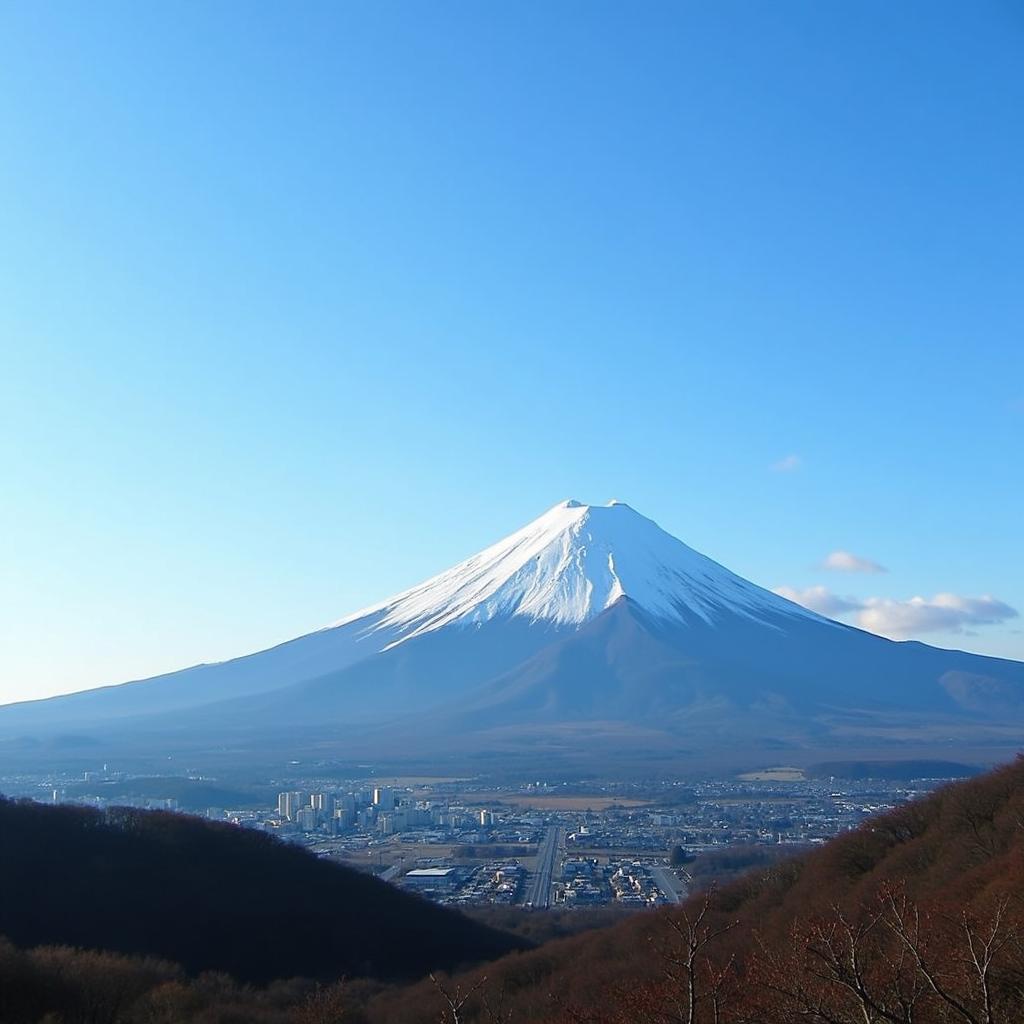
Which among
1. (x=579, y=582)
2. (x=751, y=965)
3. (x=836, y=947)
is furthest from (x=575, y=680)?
(x=836, y=947)

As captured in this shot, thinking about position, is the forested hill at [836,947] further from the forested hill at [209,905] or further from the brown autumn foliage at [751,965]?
the forested hill at [209,905]

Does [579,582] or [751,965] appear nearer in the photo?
[751,965]

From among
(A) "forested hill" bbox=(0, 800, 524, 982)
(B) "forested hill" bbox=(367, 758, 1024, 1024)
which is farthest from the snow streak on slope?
(B) "forested hill" bbox=(367, 758, 1024, 1024)

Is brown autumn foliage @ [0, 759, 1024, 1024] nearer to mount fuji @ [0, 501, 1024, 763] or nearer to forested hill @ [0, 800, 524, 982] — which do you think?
forested hill @ [0, 800, 524, 982]

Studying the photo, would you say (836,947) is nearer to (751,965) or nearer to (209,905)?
(751,965)

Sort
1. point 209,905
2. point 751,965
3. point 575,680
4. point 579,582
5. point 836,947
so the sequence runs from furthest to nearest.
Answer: point 579,582 < point 575,680 < point 209,905 < point 751,965 < point 836,947

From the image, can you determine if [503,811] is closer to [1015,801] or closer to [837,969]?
[1015,801]
